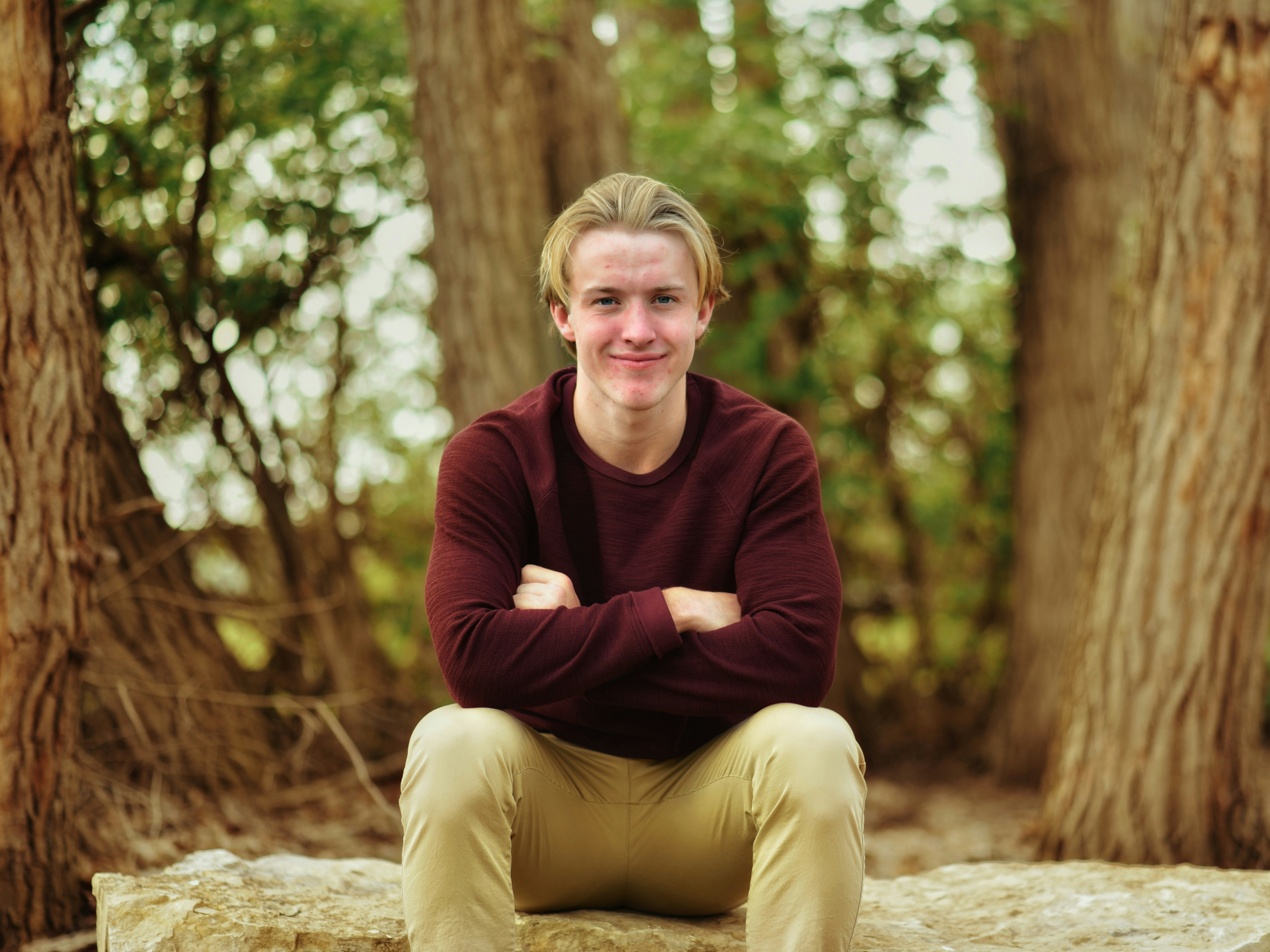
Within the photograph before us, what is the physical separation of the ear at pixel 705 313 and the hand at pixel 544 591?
64cm

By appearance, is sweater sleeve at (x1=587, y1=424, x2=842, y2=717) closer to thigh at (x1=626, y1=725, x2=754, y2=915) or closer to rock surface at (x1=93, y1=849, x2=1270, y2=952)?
thigh at (x1=626, y1=725, x2=754, y2=915)

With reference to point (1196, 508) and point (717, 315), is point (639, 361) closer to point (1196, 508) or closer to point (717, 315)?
point (1196, 508)

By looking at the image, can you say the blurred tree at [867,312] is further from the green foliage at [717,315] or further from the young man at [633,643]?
the young man at [633,643]

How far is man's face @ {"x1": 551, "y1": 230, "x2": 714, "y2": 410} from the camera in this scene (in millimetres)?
2471

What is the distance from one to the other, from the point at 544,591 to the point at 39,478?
1.56m

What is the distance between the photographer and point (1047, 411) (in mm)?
6398

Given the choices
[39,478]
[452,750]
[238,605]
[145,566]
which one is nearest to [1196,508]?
[452,750]

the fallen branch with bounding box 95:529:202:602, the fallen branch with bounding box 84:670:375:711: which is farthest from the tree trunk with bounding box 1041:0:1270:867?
the fallen branch with bounding box 95:529:202:602

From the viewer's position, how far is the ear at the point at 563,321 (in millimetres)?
2615

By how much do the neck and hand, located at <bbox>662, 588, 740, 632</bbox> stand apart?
33cm

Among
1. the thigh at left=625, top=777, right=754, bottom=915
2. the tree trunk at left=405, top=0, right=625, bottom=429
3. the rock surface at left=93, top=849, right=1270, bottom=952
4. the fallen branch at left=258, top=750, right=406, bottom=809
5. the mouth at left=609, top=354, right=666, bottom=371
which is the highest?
the tree trunk at left=405, top=0, right=625, bottom=429

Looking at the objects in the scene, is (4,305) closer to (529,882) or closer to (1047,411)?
(529,882)

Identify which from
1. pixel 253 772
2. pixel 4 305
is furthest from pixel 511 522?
pixel 253 772

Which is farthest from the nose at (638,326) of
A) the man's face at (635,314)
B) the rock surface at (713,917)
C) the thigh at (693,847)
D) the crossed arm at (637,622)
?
the rock surface at (713,917)
